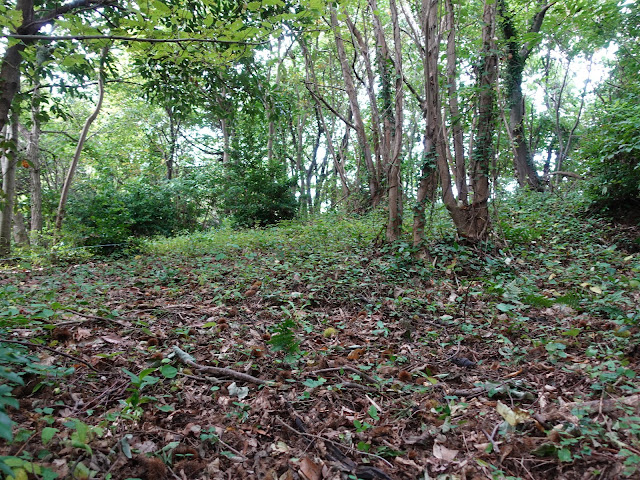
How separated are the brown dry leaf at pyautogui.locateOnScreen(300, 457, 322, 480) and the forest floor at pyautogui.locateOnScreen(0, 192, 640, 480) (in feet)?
0.05

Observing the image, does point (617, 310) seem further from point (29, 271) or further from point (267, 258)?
point (29, 271)

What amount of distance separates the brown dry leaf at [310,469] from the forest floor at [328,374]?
0.7 inches

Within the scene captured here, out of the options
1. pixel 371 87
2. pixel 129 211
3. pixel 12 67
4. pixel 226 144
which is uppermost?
pixel 226 144

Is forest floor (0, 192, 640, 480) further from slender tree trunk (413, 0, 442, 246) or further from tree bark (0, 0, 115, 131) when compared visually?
tree bark (0, 0, 115, 131)

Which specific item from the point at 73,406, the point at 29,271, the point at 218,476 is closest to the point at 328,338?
the point at 218,476

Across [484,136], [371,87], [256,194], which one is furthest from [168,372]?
[256,194]

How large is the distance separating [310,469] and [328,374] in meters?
0.89

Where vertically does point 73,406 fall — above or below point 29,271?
below

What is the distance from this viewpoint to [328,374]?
8.93 feet

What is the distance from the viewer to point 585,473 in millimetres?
1720

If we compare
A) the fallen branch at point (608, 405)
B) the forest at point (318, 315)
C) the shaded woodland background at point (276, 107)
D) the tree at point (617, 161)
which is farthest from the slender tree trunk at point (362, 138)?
the fallen branch at point (608, 405)

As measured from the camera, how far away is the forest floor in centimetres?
182

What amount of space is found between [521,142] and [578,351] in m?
10.6

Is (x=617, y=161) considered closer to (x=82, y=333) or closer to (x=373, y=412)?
(x=373, y=412)
